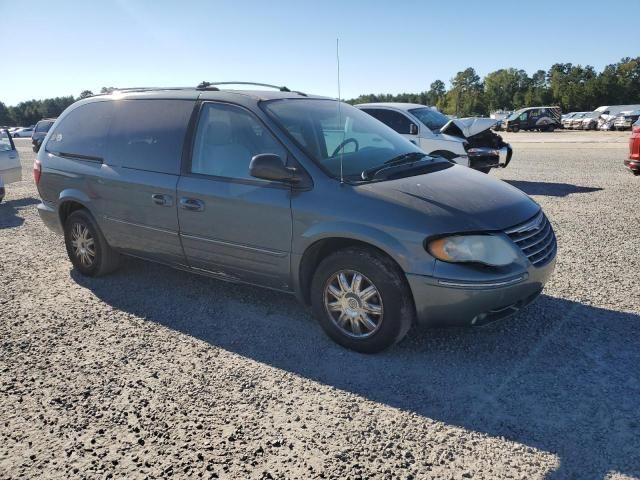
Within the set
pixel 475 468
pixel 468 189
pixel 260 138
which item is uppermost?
pixel 260 138

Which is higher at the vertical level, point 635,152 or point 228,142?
point 228,142

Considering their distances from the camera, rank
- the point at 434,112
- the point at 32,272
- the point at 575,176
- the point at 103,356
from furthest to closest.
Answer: the point at 575,176 < the point at 434,112 < the point at 32,272 < the point at 103,356

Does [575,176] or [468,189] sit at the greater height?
[468,189]

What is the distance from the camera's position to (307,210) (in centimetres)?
357

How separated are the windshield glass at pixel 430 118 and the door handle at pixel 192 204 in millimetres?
7685

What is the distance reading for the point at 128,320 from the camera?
4.27 meters

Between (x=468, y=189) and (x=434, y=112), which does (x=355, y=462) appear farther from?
(x=434, y=112)

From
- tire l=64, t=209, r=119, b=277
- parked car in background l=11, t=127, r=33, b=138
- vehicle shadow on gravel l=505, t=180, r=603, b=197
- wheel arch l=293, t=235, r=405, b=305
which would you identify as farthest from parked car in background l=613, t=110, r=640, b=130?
parked car in background l=11, t=127, r=33, b=138

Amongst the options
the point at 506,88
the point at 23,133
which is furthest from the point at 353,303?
the point at 506,88

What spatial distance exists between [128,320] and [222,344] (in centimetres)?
100

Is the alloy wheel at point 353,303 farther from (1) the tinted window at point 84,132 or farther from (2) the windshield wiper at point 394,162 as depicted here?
(1) the tinted window at point 84,132

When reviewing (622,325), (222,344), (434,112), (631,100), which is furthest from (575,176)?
(631,100)

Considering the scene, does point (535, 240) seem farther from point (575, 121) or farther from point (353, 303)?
point (575, 121)

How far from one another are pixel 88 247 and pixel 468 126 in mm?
8717
